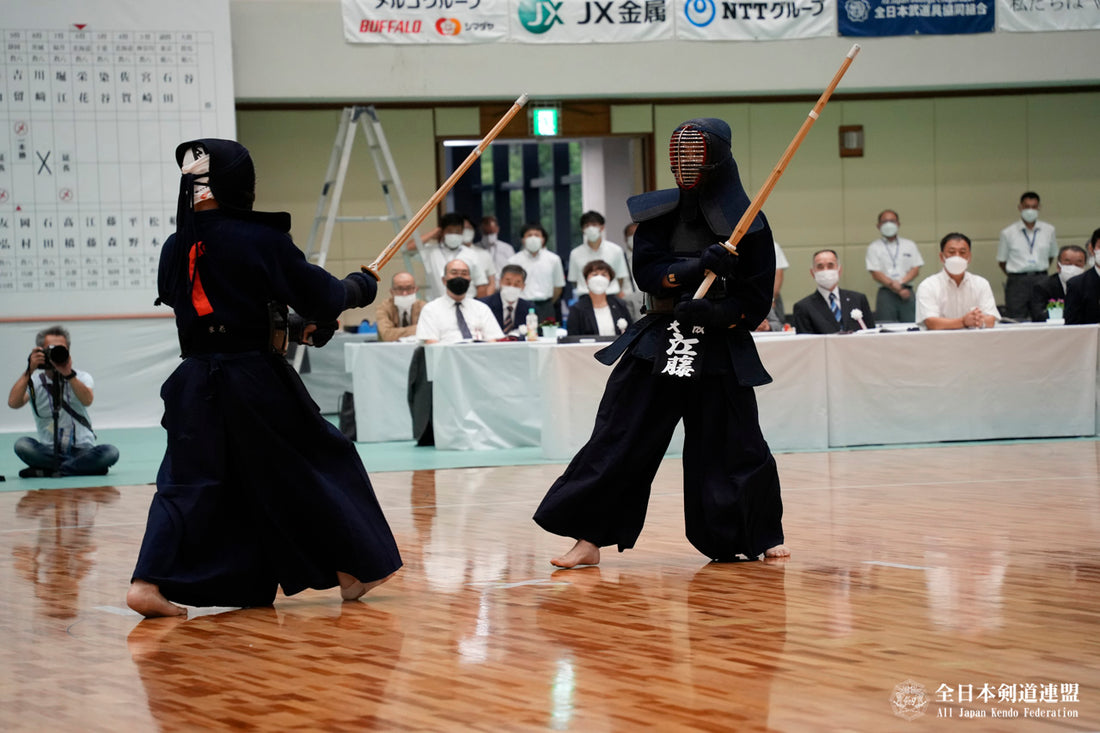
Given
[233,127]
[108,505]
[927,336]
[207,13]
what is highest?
[207,13]

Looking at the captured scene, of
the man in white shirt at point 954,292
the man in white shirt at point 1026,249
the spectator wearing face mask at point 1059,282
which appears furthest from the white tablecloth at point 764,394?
the man in white shirt at point 1026,249

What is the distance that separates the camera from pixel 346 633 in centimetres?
369

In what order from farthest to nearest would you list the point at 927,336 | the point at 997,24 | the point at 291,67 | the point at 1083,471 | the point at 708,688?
the point at 997,24 < the point at 291,67 < the point at 927,336 < the point at 1083,471 < the point at 708,688

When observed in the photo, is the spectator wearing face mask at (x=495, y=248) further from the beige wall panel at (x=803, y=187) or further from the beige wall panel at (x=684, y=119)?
the beige wall panel at (x=803, y=187)

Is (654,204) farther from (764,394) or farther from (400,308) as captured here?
(400,308)

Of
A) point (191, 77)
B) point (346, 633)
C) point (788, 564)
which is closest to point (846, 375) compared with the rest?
point (788, 564)

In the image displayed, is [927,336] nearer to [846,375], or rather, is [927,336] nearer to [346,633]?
[846,375]

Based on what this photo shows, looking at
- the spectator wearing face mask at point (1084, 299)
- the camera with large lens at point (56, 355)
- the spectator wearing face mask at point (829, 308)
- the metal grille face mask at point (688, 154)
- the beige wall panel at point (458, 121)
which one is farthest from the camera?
the beige wall panel at point (458, 121)

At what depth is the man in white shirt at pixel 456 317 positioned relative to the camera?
9406 millimetres

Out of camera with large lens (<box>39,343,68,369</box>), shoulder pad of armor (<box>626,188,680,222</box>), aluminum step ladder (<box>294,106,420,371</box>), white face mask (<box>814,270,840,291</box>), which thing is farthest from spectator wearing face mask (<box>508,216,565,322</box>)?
shoulder pad of armor (<box>626,188,680,222</box>)

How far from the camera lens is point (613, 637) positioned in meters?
3.52

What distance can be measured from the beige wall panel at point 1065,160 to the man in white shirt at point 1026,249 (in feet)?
3.41

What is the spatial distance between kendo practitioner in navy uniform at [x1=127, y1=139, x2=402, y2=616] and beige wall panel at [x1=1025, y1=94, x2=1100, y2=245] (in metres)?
11.6

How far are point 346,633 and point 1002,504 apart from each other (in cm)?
335
